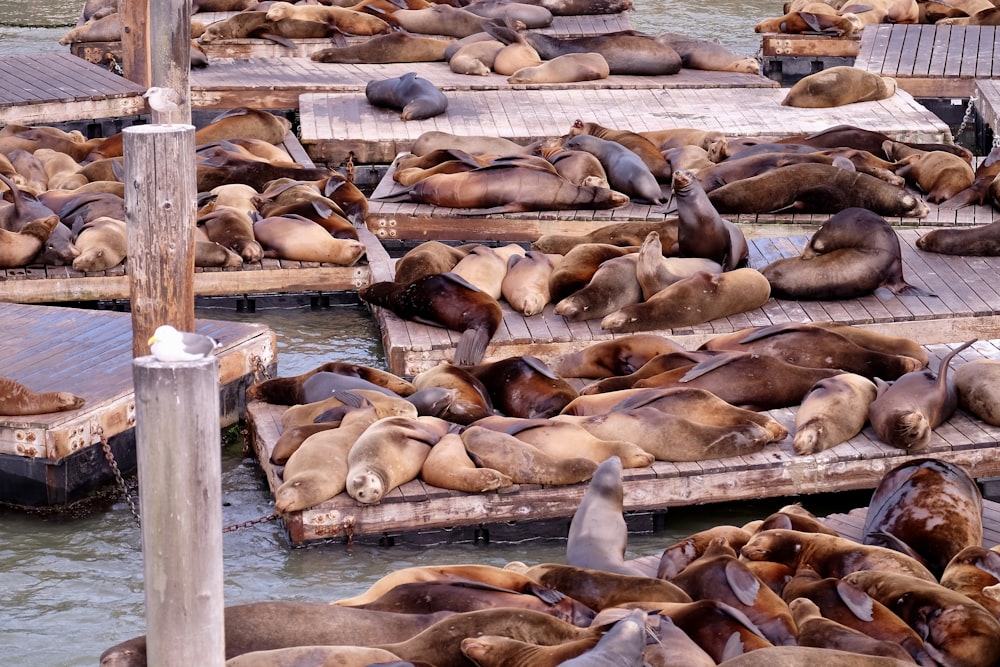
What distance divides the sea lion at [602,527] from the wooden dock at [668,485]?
35 centimetres

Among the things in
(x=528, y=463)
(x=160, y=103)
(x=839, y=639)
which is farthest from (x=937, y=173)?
(x=839, y=639)

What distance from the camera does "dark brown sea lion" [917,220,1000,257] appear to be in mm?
8062

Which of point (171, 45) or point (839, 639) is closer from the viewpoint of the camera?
Result: point (839, 639)

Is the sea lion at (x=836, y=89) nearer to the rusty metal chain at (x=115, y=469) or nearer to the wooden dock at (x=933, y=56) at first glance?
the wooden dock at (x=933, y=56)

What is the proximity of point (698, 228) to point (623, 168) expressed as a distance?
1820mm

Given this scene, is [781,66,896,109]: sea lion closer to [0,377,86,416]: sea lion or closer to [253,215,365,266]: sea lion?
[253,215,365,266]: sea lion

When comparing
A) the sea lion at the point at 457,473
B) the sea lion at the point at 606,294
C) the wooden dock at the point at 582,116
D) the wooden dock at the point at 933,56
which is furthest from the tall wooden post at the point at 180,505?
the wooden dock at the point at 933,56

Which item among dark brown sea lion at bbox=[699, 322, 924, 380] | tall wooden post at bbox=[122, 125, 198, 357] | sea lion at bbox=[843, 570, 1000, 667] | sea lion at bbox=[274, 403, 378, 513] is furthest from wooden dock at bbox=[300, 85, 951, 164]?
sea lion at bbox=[843, 570, 1000, 667]

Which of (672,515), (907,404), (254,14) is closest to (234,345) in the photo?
(672,515)

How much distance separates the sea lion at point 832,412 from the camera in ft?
18.8

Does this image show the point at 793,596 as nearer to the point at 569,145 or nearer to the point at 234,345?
the point at 234,345

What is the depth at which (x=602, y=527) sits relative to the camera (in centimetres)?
480

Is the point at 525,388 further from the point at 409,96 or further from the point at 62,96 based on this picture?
the point at 62,96

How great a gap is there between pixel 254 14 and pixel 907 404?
991cm
